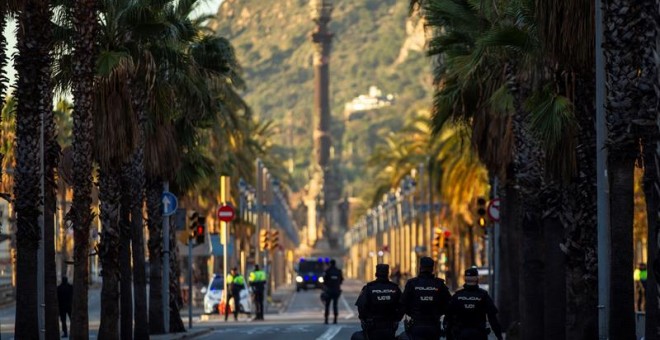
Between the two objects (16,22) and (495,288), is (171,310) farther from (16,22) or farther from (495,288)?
(16,22)

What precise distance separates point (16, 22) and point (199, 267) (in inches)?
2840

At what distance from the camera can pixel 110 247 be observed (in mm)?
40000

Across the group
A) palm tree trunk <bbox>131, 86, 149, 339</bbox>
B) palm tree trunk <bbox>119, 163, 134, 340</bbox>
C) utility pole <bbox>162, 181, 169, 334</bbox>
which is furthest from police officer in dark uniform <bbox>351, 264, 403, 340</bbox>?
utility pole <bbox>162, 181, 169, 334</bbox>

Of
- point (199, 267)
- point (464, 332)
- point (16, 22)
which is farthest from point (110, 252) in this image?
point (199, 267)

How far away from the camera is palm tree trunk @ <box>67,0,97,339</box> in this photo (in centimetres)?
3759

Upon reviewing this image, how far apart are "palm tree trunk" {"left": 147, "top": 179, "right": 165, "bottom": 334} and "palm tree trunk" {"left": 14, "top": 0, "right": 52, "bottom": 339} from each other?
13.6m

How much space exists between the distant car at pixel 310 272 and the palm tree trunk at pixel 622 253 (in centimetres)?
9918

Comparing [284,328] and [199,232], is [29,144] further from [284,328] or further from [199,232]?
[284,328]

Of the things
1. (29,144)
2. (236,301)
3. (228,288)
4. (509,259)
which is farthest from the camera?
(228,288)

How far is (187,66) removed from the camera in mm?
45344

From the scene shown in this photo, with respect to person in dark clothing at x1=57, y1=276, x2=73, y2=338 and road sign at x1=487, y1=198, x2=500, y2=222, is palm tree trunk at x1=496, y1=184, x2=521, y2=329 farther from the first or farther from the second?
person in dark clothing at x1=57, y1=276, x2=73, y2=338

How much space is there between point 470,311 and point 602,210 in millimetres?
6891

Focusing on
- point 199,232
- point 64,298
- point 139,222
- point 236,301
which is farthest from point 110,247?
point 236,301

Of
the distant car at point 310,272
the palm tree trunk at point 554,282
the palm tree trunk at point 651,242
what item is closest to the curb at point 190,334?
the palm tree trunk at point 554,282
